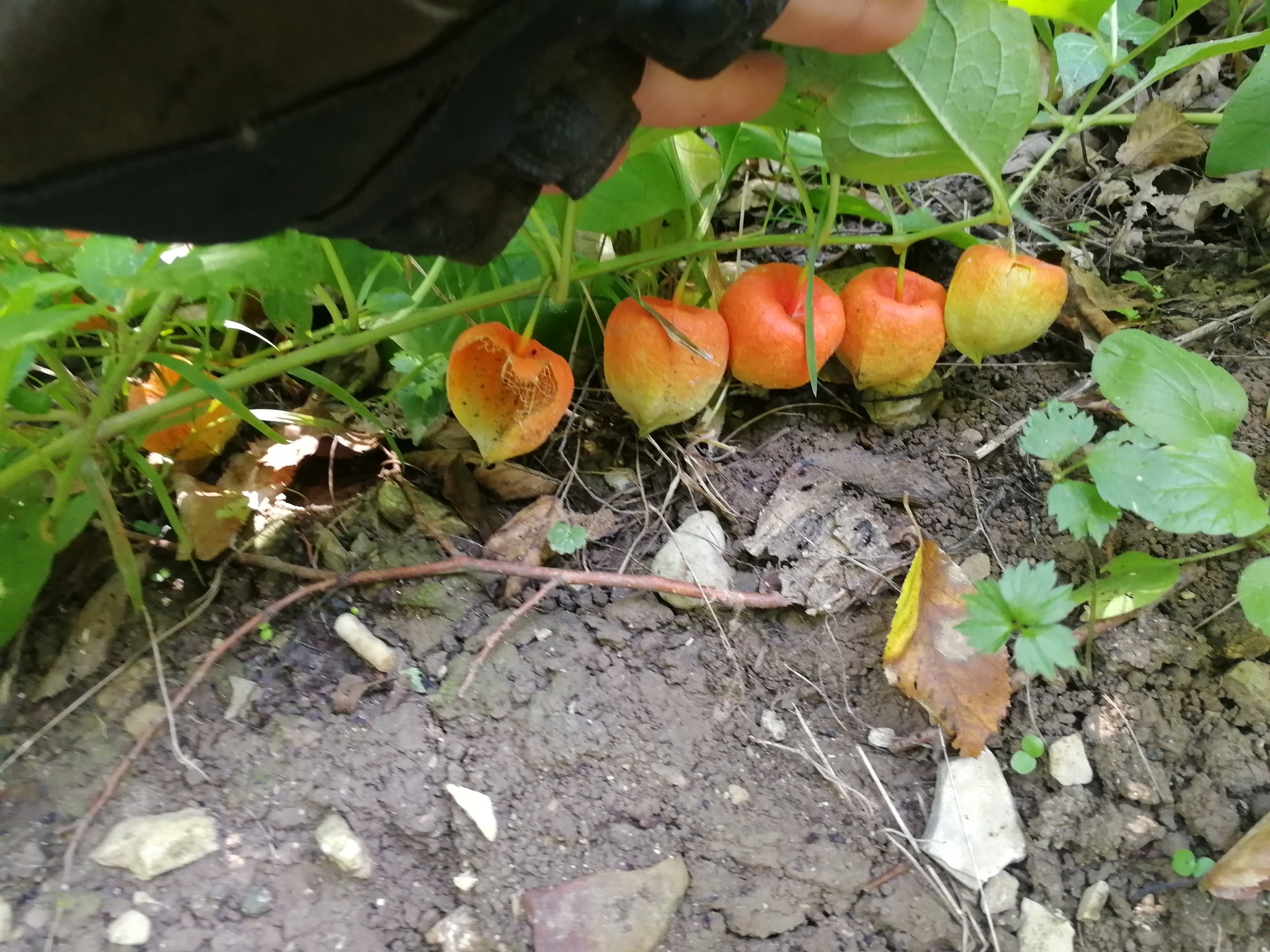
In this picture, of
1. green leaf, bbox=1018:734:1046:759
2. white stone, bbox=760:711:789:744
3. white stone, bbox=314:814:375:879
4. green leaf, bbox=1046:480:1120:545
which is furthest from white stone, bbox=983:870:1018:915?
white stone, bbox=314:814:375:879

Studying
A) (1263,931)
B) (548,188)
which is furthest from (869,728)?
(548,188)

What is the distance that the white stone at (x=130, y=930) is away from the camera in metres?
0.66

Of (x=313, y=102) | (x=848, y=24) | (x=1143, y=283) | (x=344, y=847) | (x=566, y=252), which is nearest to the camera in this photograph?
(x=313, y=102)

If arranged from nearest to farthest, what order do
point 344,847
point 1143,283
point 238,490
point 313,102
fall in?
point 313,102 → point 344,847 → point 238,490 → point 1143,283

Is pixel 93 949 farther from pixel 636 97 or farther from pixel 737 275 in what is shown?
pixel 737 275

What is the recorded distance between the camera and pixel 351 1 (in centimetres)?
44

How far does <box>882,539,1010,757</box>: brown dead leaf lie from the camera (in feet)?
2.48

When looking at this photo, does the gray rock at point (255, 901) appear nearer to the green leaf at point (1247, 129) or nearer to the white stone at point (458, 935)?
the white stone at point (458, 935)

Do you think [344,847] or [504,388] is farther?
[504,388]

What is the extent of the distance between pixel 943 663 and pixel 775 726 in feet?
0.58

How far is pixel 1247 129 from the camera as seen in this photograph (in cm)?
87

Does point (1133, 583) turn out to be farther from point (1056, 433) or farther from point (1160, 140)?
point (1160, 140)

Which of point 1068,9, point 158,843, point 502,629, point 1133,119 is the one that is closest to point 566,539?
point 502,629

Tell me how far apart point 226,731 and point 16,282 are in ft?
1.46
